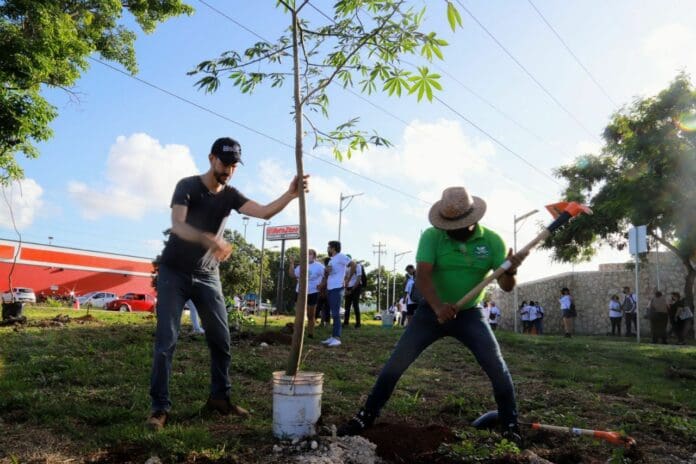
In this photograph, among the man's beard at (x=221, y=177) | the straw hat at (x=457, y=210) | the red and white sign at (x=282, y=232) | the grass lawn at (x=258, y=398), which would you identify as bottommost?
the grass lawn at (x=258, y=398)

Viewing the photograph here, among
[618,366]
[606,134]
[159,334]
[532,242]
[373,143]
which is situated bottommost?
[618,366]

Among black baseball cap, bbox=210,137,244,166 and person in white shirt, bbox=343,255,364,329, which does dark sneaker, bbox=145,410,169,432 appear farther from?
person in white shirt, bbox=343,255,364,329

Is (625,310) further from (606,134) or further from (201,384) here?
(201,384)

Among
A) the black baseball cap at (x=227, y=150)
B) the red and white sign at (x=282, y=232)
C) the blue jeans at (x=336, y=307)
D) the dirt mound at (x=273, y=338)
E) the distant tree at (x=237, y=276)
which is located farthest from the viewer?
the red and white sign at (x=282, y=232)

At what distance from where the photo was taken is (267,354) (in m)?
7.49

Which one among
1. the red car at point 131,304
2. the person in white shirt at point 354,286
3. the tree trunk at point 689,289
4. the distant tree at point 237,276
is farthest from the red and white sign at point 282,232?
the person in white shirt at point 354,286

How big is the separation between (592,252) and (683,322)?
35.6 ft

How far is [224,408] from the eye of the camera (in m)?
4.28

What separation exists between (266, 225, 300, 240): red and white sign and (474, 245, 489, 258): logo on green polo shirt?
52.2 metres

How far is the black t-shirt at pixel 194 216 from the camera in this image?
13.1 ft

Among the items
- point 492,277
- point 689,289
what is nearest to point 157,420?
point 492,277

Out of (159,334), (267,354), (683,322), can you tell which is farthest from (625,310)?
(159,334)

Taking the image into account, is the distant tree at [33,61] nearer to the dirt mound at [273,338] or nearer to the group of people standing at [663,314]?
the dirt mound at [273,338]

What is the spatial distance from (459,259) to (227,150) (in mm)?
1872
